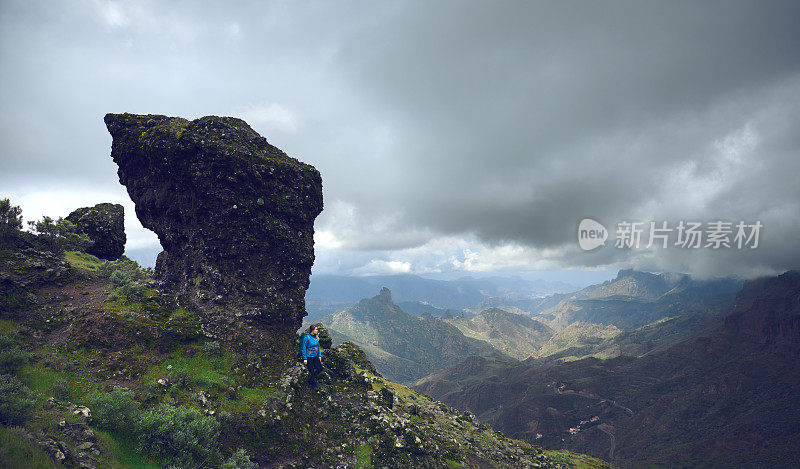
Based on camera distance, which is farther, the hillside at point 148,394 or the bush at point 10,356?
the bush at point 10,356

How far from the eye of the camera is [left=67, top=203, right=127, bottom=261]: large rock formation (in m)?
27.6

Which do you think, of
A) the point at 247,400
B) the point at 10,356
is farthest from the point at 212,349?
the point at 10,356

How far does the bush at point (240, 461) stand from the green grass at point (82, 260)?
17.9m

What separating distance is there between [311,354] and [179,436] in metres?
7.97

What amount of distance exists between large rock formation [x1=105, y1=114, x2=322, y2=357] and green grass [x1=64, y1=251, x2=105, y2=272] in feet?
16.1

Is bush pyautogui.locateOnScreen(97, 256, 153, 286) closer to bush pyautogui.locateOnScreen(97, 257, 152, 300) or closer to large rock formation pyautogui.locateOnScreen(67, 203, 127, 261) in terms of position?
bush pyautogui.locateOnScreen(97, 257, 152, 300)

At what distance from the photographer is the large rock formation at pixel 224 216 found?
746 inches

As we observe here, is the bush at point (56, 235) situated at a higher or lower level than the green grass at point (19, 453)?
higher

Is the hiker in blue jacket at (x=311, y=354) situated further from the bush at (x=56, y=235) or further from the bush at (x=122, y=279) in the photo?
the bush at (x=56, y=235)

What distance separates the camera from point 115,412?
11.0 meters

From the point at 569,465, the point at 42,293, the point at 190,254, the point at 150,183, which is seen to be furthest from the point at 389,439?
the point at 569,465

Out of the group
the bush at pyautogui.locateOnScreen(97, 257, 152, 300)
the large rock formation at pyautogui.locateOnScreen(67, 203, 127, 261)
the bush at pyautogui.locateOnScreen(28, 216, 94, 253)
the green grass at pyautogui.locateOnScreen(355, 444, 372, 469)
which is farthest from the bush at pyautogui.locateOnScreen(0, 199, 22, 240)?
the green grass at pyautogui.locateOnScreen(355, 444, 372, 469)

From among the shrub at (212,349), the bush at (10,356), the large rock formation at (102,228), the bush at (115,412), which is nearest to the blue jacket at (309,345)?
the shrub at (212,349)

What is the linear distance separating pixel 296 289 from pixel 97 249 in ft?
70.9
